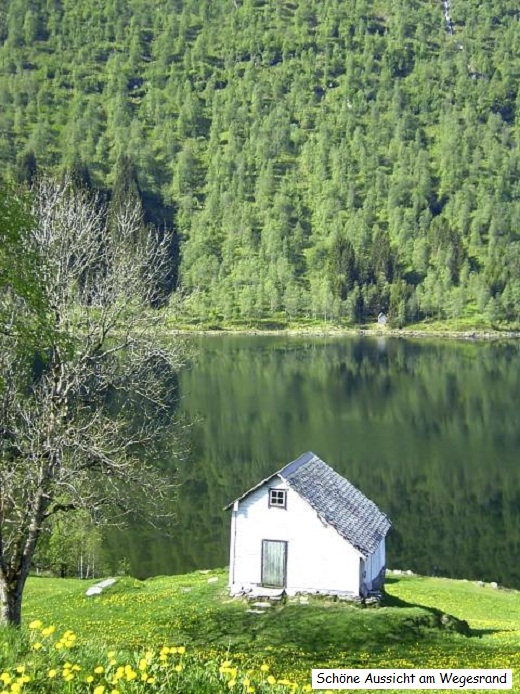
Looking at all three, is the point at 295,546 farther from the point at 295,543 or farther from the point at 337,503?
the point at 337,503

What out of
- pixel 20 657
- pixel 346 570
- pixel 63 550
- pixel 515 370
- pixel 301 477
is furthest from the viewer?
pixel 515 370

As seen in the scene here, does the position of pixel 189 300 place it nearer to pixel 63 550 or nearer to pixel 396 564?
pixel 63 550

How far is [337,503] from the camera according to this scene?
4172cm

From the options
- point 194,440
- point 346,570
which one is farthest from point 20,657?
point 194,440

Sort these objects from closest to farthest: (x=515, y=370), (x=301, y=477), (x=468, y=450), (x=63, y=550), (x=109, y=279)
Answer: (x=109, y=279) → (x=301, y=477) → (x=63, y=550) → (x=468, y=450) → (x=515, y=370)

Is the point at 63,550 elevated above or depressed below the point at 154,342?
below

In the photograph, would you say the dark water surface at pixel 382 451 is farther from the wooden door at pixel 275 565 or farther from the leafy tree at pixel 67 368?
the leafy tree at pixel 67 368

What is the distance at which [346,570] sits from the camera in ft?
123

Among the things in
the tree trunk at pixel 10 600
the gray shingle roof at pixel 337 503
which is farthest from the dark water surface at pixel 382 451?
the tree trunk at pixel 10 600

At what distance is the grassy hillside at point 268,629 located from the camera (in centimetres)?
2303

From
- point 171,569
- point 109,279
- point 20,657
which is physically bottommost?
point 171,569

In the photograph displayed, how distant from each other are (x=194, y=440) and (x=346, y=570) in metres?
65.4

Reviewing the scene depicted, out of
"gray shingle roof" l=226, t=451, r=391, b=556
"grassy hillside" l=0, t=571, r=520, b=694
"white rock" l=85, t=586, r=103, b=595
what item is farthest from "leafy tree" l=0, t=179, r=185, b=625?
"white rock" l=85, t=586, r=103, b=595

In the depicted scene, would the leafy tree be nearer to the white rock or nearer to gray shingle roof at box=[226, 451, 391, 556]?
gray shingle roof at box=[226, 451, 391, 556]
